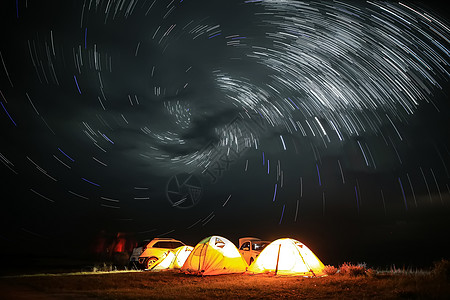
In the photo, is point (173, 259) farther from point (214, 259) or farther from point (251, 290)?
point (251, 290)

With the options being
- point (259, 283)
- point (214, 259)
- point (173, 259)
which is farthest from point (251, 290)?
point (173, 259)

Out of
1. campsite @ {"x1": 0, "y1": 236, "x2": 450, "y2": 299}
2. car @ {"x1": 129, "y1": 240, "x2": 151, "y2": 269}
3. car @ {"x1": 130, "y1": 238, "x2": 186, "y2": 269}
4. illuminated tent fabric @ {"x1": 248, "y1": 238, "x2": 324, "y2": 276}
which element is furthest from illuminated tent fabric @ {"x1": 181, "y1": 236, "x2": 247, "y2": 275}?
car @ {"x1": 129, "y1": 240, "x2": 151, "y2": 269}

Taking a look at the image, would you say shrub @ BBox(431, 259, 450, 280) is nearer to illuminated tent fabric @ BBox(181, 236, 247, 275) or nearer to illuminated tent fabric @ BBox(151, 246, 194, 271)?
illuminated tent fabric @ BBox(181, 236, 247, 275)

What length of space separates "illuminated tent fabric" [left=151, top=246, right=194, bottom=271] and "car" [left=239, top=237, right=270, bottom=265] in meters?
3.25

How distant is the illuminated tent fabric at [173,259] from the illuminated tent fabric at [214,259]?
2839 mm

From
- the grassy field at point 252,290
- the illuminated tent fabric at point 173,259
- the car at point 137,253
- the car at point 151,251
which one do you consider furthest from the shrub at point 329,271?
the car at point 137,253

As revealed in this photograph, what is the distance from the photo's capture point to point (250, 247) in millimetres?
18766

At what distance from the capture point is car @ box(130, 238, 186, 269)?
18.2 metres

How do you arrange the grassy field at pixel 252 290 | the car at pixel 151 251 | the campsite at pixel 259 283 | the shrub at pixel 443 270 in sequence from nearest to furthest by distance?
the grassy field at pixel 252 290
the campsite at pixel 259 283
the shrub at pixel 443 270
the car at pixel 151 251

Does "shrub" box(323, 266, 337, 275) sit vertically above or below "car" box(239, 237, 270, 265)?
below

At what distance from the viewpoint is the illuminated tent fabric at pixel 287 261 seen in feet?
46.1

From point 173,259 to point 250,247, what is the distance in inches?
184

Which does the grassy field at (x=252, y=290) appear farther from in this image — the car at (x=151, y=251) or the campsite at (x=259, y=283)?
the car at (x=151, y=251)

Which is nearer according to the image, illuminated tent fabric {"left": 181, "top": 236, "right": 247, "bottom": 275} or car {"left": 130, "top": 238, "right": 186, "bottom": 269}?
illuminated tent fabric {"left": 181, "top": 236, "right": 247, "bottom": 275}
